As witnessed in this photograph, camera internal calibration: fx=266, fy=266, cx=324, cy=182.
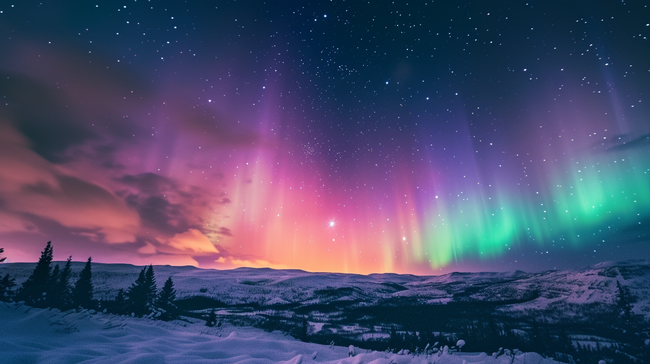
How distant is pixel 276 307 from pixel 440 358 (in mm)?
73265

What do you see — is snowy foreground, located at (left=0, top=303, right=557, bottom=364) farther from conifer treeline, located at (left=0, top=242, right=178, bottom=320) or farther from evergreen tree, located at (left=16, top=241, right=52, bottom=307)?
evergreen tree, located at (left=16, top=241, right=52, bottom=307)

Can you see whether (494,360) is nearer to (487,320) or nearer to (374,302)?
(487,320)

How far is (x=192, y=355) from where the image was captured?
7148 millimetres

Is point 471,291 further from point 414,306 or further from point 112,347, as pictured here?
point 112,347

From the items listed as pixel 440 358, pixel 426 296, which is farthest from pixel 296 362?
pixel 426 296

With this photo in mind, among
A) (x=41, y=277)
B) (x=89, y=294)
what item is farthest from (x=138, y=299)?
(x=41, y=277)

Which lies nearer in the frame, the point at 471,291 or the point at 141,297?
the point at 141,297

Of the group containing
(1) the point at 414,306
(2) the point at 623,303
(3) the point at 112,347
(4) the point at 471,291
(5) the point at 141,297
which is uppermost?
(3) the point at 112,347

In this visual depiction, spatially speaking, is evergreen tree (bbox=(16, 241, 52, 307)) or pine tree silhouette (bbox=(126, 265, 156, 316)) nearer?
evergreen tree (bbox=(16, 241, 52, 307))

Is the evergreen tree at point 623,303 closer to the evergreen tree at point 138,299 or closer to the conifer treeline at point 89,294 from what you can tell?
the conifer treeline at point 89,294

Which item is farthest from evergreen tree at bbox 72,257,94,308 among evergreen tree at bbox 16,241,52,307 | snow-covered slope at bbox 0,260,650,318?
snow-covered slope at bbox 0,260,650,318

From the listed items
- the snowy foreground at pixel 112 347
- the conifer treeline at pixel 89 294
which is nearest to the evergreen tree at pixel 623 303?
the snowy foreground at pixel 112 347

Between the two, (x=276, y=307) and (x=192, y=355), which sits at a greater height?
(x=192, y=355)

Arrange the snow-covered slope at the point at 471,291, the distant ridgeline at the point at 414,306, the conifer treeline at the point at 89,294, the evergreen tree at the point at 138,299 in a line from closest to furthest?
the conifer treeline at the point at 89,294 < the distant ridgeline at the point at 414,306 < the evergreen tree at the point at 138,299 < the snow-covered slope at the point at 471,291
